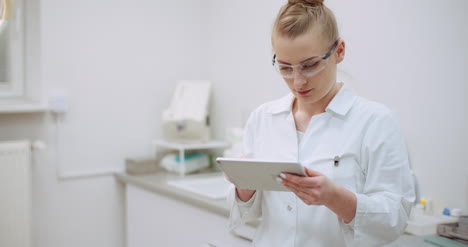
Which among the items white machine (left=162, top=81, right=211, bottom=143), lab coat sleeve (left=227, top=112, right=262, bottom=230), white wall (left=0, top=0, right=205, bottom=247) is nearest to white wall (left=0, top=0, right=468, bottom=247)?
white wall (left=0, top=0, right=205, bottom=247)

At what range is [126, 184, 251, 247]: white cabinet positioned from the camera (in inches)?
79.4

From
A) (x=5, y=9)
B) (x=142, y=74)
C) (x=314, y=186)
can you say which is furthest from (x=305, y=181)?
(x=142, y=74)

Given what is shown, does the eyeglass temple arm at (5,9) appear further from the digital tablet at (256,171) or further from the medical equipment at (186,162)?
the medical equipment at (186,162)

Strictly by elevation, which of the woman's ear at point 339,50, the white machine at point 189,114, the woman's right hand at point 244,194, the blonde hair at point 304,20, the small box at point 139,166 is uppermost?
the blonde hair at point 304,20

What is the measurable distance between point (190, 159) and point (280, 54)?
64.2 inches

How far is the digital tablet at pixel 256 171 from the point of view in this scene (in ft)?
3.39

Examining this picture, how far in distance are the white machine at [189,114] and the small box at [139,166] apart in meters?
0.19

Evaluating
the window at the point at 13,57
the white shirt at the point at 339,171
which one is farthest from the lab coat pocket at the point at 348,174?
the window at the point at 13,57

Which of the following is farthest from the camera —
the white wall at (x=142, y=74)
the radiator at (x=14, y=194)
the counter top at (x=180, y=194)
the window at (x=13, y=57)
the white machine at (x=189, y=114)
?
the white machine at (x=189, y=114)

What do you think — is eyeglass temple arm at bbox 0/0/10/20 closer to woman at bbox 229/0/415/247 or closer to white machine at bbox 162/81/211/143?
woman at bbox 229/0/415/247

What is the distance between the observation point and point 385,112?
1.17 meters

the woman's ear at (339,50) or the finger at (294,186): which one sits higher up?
the woman's ear at (339,50)

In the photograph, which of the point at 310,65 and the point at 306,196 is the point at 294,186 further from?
the point at 310,65

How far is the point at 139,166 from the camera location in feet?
8.87
